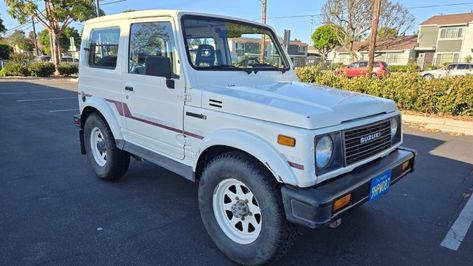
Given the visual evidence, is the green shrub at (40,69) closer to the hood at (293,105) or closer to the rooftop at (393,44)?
the hood at (293,105)

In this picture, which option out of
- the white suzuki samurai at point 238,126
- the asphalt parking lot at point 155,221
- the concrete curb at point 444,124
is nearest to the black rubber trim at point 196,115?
the white suzuki samurai at point 238,126

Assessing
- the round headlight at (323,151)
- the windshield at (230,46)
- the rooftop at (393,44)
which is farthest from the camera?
the rooftop at (393,44)

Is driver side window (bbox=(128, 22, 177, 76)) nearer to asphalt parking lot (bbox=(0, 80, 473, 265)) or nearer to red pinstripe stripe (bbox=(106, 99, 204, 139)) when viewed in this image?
red pinstripe stripe (bbox=(106, 99, 204, 139))

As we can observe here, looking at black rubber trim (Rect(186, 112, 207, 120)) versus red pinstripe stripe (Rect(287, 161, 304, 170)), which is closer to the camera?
red pinstripe stripe (Rect(287, 161, 304, 170))

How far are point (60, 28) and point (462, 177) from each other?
25.7 m

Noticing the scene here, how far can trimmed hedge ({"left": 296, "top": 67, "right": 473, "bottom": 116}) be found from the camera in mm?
8656

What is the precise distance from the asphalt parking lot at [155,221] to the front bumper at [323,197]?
708 mm

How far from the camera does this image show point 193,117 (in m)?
2.88

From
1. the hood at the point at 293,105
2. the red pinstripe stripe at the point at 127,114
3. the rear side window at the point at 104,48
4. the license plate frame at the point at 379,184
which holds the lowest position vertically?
the license plate frame at the point at 379,184

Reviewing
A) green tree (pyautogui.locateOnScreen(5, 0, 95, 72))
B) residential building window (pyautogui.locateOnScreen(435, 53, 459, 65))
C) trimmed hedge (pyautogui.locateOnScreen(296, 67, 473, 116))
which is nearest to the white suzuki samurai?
trimmed hedge (pyautogui.locateOnScreen(296, 67, 473, 116))

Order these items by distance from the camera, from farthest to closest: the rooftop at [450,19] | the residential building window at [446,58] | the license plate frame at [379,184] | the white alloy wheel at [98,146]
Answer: the residential building window at [446,58], the rooftop at [450,19], the white alloy wheel at [98,146], the license plate frame at [379,184]

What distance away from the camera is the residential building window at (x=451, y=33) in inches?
1464

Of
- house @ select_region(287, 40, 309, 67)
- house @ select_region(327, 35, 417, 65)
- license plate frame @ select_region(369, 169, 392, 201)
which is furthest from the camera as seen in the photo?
house @ select_region(327, 35, 417, 65)

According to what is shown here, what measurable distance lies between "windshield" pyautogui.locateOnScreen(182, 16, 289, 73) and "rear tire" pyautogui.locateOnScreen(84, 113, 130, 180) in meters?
1.66
